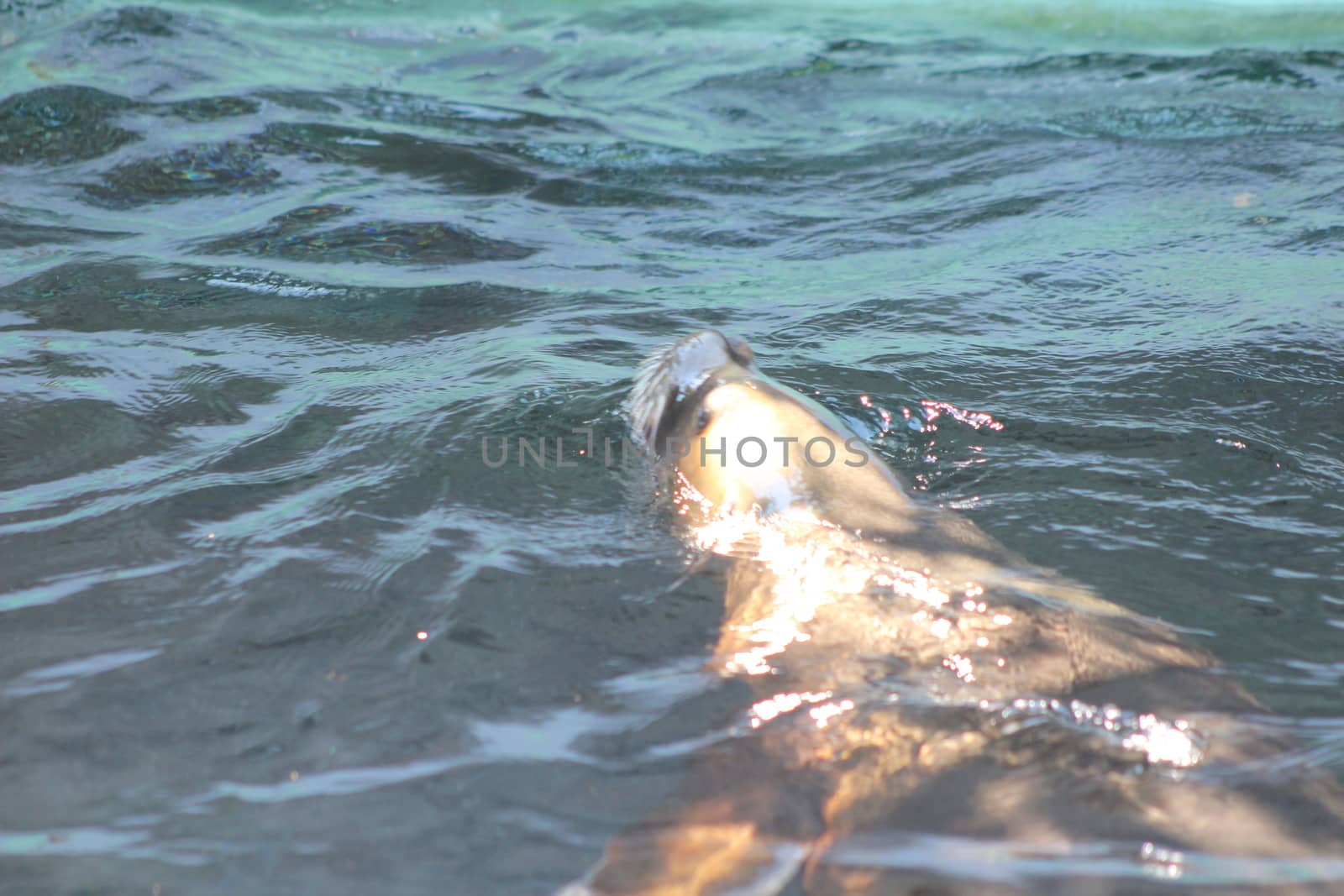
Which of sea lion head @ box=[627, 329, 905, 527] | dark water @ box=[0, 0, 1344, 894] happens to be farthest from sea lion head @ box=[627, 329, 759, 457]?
dark water @ box=[0, 0, 1344, 894]

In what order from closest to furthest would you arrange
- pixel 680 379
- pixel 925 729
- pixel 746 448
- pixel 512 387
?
pixel 925 729, pixel 746 448, pixel 680 379, pixel 512 387

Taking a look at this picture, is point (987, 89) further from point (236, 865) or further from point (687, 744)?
point (236, 865)

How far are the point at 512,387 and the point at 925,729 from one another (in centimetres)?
266

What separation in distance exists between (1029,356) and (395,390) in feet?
8.83

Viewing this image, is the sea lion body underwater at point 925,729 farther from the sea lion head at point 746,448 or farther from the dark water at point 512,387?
the dark water at point 512,387

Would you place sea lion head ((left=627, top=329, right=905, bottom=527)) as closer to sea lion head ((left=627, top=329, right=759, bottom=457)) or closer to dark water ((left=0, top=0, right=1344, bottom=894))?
sea lion head ((left=627, top=329, right=759, bottom=457))

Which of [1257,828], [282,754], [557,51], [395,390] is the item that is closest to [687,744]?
[282,754]

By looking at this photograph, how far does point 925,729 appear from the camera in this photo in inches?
111

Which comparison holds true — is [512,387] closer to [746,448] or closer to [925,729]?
[746,448]

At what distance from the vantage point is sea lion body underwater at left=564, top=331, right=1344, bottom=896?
7.80ft

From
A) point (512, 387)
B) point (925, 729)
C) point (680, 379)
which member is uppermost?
point (680, 379)

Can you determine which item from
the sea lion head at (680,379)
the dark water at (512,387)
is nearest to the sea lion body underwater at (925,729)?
the dark water at (512,387)

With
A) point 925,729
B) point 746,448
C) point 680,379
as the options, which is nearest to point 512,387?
point 680,379

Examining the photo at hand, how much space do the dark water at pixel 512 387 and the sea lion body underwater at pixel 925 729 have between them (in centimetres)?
11
